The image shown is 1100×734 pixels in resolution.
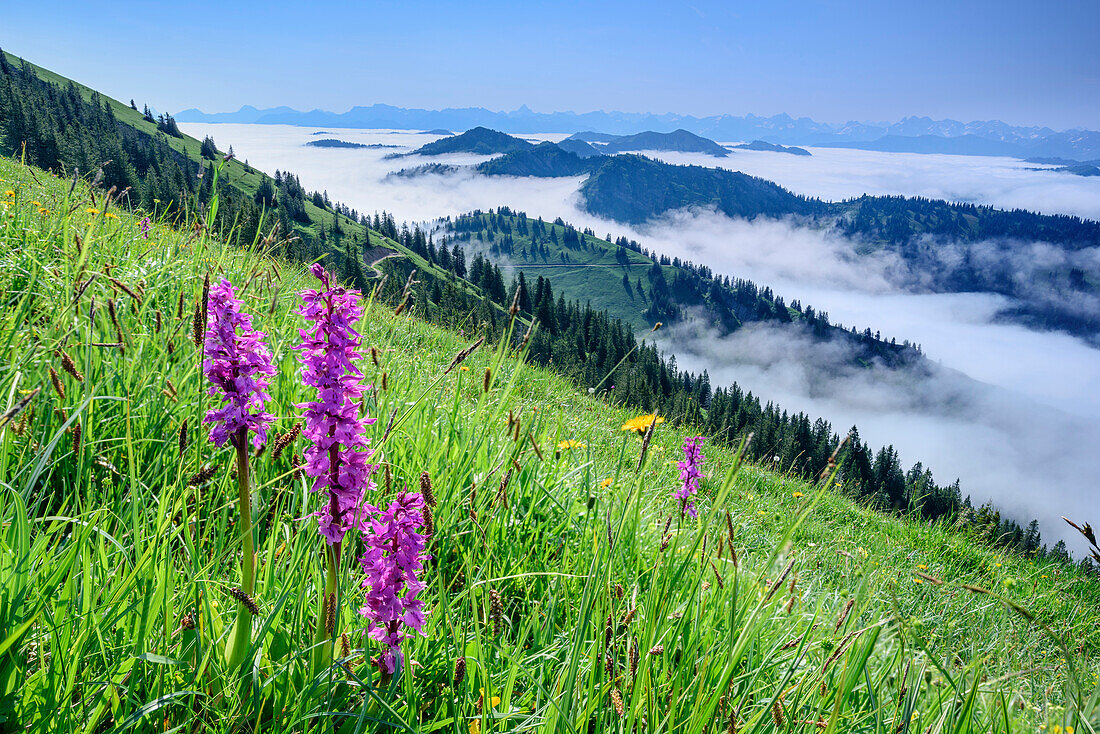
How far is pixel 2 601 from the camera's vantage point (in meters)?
1.65

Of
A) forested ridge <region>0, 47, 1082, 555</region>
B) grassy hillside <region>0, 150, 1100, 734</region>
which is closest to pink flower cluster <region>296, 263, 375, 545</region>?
grassy hillside <region>0, 150, 1100, 734</region>

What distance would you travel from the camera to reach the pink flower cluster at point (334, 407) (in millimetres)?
1628

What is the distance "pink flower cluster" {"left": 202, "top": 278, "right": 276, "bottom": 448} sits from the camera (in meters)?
1.68

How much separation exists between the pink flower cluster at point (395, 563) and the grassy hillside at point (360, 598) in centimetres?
13

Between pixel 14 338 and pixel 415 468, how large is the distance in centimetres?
242

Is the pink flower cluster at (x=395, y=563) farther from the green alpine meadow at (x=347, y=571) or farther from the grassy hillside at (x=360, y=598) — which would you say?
the grassy hillside at (x=360, y=598)

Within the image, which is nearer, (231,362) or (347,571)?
(231,362)

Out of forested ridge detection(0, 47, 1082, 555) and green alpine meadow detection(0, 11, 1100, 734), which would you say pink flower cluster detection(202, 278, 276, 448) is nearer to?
green alpine meadow detection(0, 11, 1100, 734)

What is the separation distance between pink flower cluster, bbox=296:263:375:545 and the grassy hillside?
0.11 m

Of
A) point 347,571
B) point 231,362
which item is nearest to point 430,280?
point 347,571

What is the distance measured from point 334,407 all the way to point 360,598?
1.16 metres

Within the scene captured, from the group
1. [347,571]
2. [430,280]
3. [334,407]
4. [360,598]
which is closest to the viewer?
[334,407]

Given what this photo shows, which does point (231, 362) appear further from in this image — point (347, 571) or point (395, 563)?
point (347, 571)

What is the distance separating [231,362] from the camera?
1717 mm
